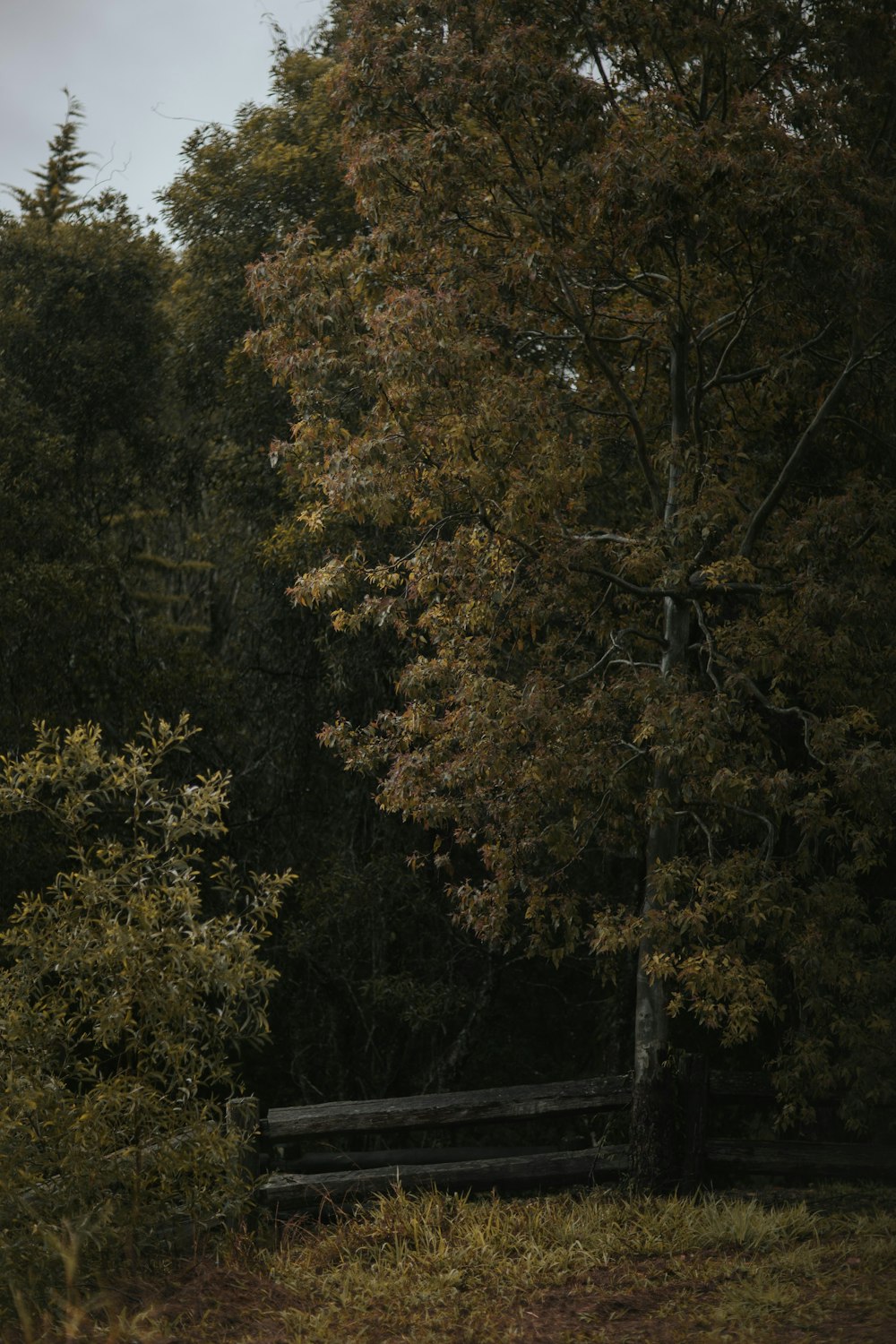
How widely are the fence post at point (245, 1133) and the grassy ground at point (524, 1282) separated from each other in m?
0.36

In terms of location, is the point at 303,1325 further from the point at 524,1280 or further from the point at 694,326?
the point at 694,326

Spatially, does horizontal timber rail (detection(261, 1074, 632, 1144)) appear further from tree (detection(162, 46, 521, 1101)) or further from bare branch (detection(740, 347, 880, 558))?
tree (detection(162, 46, 521, 1101))

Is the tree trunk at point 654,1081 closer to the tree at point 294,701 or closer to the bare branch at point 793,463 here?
the bare branch at point 793,463

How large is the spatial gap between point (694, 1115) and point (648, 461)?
4575mm

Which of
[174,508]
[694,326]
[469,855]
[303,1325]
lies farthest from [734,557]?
[174,508]

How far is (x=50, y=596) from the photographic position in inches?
506

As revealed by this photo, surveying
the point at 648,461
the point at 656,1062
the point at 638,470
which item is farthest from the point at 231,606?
the point at 656,1062

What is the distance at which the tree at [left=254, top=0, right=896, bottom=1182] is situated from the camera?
870 cm

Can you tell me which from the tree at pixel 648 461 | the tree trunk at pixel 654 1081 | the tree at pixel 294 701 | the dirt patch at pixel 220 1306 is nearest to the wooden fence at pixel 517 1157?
the tree trunk at pixel 654 1081

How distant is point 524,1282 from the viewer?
7.24 meters

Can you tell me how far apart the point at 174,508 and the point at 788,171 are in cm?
963

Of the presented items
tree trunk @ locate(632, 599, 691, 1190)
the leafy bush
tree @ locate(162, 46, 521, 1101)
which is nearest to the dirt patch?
the leafy bush

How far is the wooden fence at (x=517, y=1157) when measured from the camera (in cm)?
889

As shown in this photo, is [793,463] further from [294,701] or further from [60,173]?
[60,173]
